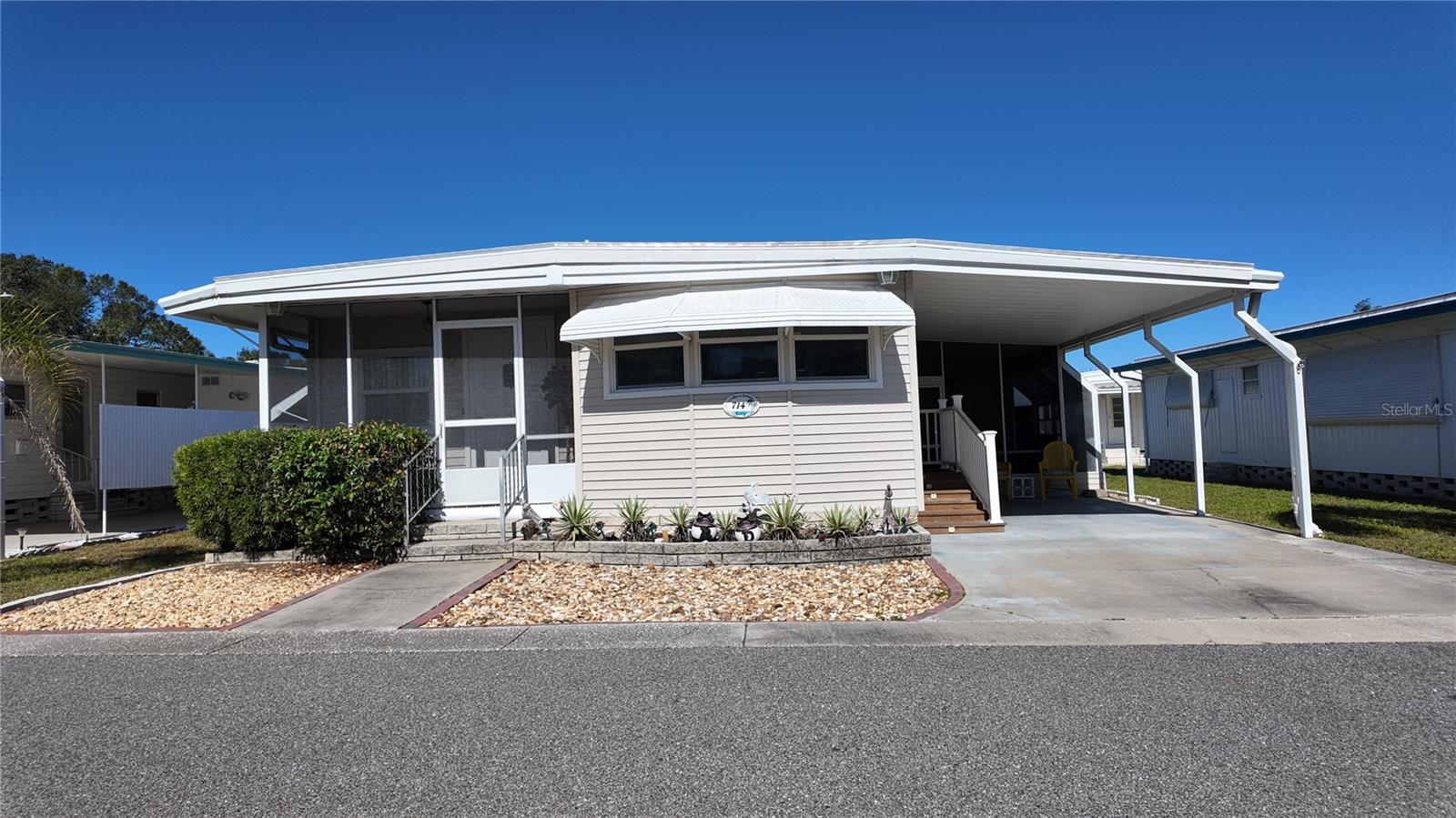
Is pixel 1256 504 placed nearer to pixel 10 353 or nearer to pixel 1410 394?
pixel 1410 394

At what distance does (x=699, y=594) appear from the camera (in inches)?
259

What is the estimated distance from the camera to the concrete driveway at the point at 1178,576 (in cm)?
561

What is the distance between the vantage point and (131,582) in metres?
7.82

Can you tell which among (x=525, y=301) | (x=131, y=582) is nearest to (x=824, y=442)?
(x=525, y=301)

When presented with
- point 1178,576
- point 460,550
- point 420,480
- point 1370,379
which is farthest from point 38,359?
point 1370,379

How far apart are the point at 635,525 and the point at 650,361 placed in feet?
6.88

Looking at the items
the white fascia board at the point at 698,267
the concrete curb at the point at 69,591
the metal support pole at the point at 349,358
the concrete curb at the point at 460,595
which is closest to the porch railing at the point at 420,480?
the metal support pole at the point at 349,358

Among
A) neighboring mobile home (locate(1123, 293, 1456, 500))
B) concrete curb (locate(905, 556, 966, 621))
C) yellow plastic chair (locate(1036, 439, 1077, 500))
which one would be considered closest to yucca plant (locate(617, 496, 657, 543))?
concrete curb (locate(905, 556, 966, 621))

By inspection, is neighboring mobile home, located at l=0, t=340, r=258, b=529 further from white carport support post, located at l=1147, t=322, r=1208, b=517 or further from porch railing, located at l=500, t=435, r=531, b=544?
white carport support post, located at l=1147, t=322, r=1208, b=517

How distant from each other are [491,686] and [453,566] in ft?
12.8

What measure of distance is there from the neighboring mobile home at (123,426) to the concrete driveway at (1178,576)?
13032 millimetres

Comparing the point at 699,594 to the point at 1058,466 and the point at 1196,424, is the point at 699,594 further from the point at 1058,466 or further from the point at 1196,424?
the point at 1058,466

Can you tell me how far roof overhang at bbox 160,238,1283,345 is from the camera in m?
8.77
